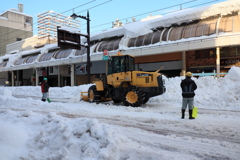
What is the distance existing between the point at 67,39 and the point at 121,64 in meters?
12.5

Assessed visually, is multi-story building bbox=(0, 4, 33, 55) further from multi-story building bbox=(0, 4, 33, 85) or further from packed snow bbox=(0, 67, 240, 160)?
packed snow bbox=(0, 67, 240, 160)

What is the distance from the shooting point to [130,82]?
9.73 m

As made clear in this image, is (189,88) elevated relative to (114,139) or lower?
elevated

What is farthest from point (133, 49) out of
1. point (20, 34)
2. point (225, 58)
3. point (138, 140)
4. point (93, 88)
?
point (20, 34)

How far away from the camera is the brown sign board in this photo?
1945cm

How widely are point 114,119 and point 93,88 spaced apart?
4642mm

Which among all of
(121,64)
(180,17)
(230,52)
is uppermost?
(180,17)

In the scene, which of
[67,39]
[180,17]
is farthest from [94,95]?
[180,17]

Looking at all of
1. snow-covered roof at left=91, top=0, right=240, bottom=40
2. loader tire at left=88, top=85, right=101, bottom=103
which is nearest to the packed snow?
loader tire at left=88, top=85, right=101, bottom=103

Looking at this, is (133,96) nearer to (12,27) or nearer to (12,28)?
(12,28)

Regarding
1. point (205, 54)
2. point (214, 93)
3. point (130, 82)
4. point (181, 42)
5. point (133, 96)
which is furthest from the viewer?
point (205, 54)

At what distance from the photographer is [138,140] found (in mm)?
4262

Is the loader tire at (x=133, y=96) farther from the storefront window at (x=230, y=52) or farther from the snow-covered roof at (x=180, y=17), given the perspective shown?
the storefront window at (x=230, y=52)

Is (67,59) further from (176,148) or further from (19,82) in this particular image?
(176,148)
